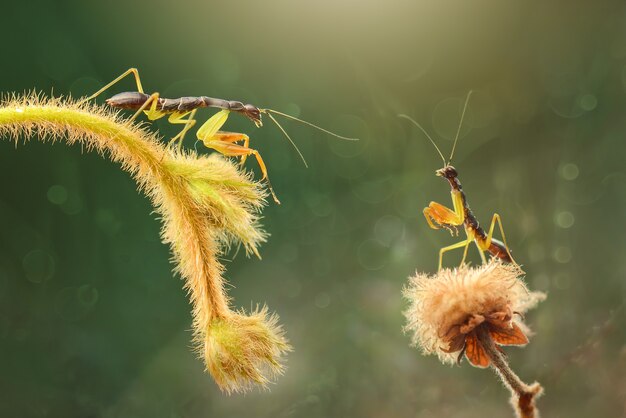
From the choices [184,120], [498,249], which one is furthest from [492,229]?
[184,120]

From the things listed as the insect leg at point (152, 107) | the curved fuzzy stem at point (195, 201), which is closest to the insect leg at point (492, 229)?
the curved fuzzy stem at point (195, 201)

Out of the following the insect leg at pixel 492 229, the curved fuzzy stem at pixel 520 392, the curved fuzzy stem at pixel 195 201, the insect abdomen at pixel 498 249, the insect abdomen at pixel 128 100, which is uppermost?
the insect abdomen at pixel 128 100

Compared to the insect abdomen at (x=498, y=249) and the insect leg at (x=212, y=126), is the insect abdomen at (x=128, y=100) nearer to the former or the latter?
the insect leg at (x=212, y=126)

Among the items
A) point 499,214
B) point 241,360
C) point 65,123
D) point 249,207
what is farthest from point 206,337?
point 499,214

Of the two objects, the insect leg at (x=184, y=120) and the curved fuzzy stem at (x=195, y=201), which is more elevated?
the insect leg at (x=184, y=120)

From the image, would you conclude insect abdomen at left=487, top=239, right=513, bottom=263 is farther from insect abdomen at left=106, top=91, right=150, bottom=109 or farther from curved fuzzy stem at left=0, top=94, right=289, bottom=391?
insect abdomen at left=106, top=91, right=150, bottom=109

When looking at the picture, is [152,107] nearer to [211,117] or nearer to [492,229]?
[211,117]
